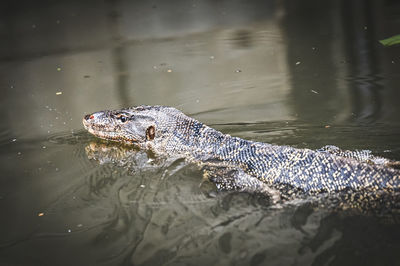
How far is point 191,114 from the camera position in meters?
6.48

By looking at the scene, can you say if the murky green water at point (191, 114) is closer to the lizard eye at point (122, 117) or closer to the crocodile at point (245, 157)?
the crocodile at point (245, 157)

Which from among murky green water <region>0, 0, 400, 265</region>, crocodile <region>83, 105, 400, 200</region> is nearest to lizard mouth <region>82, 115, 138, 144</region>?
crocodile <region>83, 105, 400, 200</region>

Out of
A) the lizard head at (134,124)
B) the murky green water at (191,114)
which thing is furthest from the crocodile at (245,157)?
the murky green water at (191,114)

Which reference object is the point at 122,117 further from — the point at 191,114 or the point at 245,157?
the point at 245,157

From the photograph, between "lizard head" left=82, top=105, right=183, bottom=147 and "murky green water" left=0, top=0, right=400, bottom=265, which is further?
"lizard head" left=82, top=105, right=183, bottom=147

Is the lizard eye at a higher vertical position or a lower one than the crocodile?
higher

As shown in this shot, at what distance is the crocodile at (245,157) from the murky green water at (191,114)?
178 millimetres

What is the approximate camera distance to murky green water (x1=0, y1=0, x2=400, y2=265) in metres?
3.60

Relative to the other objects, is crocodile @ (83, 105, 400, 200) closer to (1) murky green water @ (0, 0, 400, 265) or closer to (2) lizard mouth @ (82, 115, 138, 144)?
(2) lizard mouth @ (82, 115, 138, 144)

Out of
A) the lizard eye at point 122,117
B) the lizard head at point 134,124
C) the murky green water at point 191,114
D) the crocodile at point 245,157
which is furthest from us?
the lizard eye at point 122,117

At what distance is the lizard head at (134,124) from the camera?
207 inches

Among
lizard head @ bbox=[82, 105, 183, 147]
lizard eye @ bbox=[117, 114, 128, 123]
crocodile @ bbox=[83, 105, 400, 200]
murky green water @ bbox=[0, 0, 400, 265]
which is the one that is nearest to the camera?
murky green water @ bbox=[0, 0, 400, 265]

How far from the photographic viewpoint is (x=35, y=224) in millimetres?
4113

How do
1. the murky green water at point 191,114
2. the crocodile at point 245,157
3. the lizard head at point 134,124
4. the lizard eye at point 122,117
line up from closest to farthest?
the murky green water at point 191,114, the crocodile at point 245,157, the lizard head at point 134,124, the lizard eye at point 122,117
